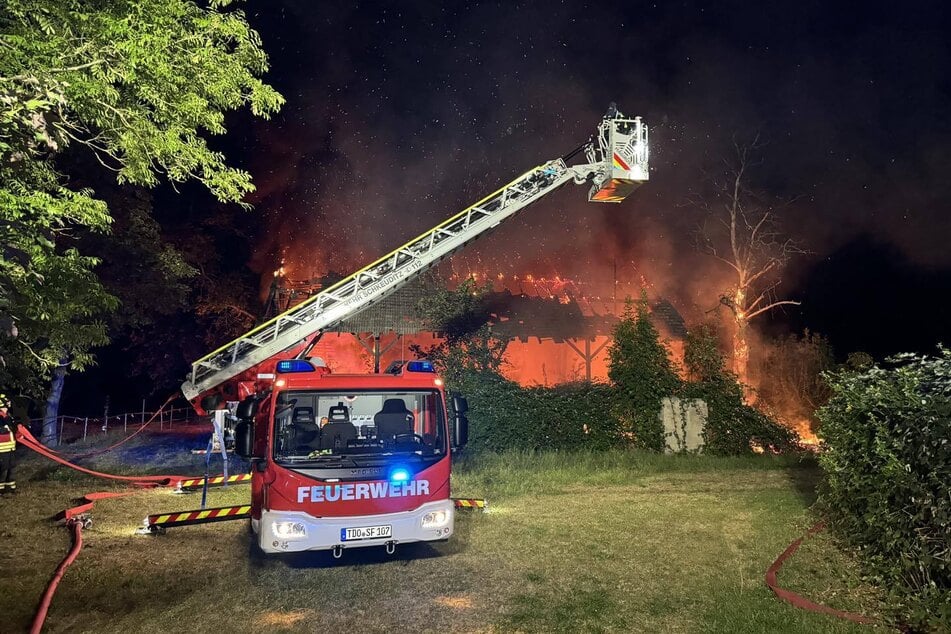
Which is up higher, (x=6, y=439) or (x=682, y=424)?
(x=6, y=439)

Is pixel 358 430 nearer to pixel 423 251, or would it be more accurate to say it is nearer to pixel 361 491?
pixel 361 491

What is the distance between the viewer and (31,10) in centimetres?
612

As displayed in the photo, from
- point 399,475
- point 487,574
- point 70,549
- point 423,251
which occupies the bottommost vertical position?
point 487,574

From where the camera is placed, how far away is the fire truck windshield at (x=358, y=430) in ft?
20.9

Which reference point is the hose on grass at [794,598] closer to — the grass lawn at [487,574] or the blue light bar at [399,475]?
the grass lawn at [487,574]

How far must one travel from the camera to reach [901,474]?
17.1 ft

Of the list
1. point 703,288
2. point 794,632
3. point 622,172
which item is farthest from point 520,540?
point 703,288

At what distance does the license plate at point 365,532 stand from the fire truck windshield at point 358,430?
707mm

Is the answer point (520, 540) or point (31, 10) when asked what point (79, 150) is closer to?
point (31, 10)

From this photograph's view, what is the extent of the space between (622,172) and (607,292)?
19156mm

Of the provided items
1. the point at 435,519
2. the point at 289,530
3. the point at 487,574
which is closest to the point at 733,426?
the point at 487,574

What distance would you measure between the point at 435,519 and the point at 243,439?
2.14 m

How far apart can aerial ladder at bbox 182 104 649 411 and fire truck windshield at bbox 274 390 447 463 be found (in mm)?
5289

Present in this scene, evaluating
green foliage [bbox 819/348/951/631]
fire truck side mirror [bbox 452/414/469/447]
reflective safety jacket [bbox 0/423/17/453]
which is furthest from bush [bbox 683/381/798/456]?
reflective safety jacket [bbox 0/423/17/453]
